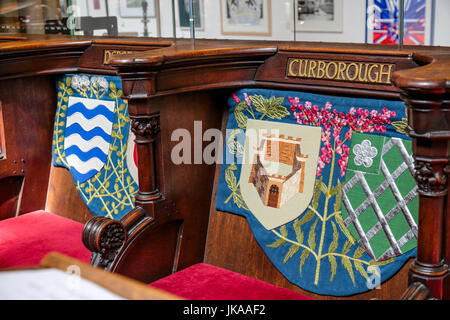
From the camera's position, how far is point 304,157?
219 centimetres

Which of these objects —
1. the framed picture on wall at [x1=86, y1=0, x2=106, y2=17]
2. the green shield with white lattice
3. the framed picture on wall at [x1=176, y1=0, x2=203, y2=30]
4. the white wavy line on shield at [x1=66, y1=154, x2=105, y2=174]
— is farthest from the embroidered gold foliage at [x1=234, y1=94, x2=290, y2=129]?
the framed picture on wall at [x1=86, y1=0, x2=106, y2=17]

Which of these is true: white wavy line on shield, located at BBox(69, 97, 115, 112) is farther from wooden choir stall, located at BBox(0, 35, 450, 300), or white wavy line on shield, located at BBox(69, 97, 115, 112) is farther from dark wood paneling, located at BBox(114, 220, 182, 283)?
dark wood paneling, located at BBox(114, 220, 182, 283)

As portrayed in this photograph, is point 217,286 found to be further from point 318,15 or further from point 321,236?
point 318,15

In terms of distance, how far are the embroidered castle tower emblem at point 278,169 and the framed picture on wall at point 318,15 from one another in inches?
20.2

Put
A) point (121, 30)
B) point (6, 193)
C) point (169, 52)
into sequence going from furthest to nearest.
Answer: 1. point (121, 30)
2. point (6, 193)
3. point (169, 52)

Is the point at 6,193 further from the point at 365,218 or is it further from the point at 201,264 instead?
the point at 365,218

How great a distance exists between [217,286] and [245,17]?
127 cm

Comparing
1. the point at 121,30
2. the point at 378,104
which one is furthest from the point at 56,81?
the point at 378,104

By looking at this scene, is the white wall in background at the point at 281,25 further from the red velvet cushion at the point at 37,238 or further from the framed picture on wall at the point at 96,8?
the red velvet cushion at the point at 37,238

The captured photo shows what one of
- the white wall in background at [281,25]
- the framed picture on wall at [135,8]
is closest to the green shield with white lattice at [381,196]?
the white wall in background at [281,25]

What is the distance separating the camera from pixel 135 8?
345cm

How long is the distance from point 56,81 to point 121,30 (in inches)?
20.1

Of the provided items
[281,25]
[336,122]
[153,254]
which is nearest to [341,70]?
[336,122]

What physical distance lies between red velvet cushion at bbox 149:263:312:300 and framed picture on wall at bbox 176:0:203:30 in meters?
1.22
